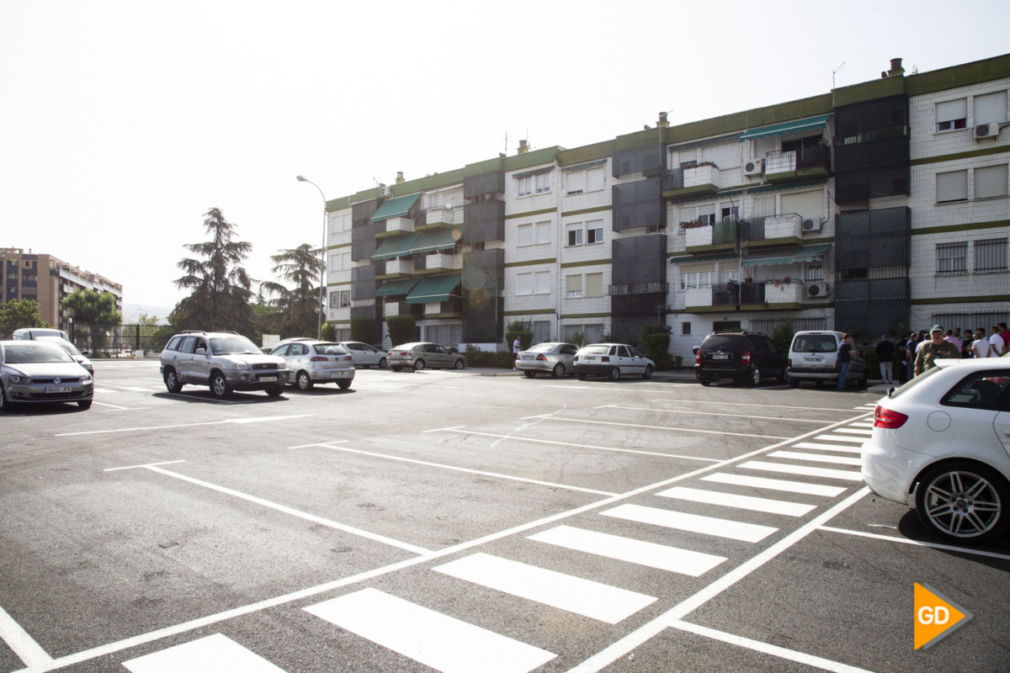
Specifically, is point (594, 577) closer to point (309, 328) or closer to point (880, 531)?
point (880, 531)

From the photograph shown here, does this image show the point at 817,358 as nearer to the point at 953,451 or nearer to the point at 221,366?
the point at 953,451

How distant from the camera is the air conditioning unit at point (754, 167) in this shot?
32156 mm

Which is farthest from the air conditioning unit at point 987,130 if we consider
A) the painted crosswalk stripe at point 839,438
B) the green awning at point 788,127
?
the painted crosswalk stripe at point 839,438

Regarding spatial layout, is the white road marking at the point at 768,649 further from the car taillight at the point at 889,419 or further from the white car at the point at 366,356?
the white car at the point at 366,356

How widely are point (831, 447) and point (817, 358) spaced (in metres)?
12.2

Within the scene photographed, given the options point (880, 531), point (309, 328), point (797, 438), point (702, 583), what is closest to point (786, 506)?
point (880, 531)

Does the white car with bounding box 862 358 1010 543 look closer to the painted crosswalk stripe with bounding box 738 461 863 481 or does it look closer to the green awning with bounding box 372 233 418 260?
the painted crosswalk stripe with bounding box 738 461 863 481

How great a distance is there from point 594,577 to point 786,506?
2.93 m

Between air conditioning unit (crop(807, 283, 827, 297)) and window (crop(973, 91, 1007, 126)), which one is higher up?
window (crop(973, 91, 1007, 126))

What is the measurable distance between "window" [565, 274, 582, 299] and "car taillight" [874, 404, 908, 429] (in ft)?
112

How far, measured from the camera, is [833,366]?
20.8 m

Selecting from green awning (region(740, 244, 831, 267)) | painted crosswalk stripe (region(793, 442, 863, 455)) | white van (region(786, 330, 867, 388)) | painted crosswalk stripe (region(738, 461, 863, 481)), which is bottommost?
painted crosswalk stripe (region(793, 442, 863, 455))

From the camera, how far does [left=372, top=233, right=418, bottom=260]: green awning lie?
49.0 meters

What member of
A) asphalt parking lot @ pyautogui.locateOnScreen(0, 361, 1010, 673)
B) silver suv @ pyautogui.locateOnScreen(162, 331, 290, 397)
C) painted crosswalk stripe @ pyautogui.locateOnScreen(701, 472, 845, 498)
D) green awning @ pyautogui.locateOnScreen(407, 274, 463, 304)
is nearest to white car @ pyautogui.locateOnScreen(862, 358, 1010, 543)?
asphalt parking lot @ pyautogui.locateOnScreen(0, 361, 1010, 673)
